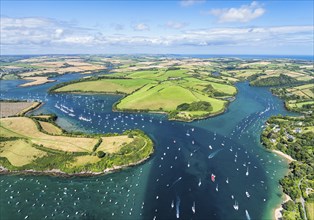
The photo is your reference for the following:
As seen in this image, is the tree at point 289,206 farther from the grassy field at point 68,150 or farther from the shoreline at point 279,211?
the grassy field at point 68,150

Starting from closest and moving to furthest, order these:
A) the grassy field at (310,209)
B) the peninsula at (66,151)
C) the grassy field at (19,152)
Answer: the grassy field at (310,209)
the peninsula at (66,151)
the grassy field at (19,152)

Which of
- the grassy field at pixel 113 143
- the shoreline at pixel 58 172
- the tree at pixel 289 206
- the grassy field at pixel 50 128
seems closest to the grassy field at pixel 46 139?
the grassy field at pixel 113 143

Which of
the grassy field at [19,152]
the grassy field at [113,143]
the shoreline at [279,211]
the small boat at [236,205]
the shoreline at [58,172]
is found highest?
the grassy field at [113,143]

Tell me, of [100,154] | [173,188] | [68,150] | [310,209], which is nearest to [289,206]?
[310,209]

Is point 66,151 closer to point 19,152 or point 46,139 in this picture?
point 46,139

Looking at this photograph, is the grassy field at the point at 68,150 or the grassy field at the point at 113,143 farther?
the grassy field at the point at 113,143

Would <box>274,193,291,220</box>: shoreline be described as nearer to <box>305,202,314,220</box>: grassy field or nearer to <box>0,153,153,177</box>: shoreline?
<box>305,202,314,220</box>: grassy field

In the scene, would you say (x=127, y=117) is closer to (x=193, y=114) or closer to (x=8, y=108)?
(x=193, y=114)

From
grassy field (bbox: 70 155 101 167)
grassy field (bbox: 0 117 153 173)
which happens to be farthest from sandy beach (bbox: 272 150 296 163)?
grassy field (bbox: 70 155 101 167)
